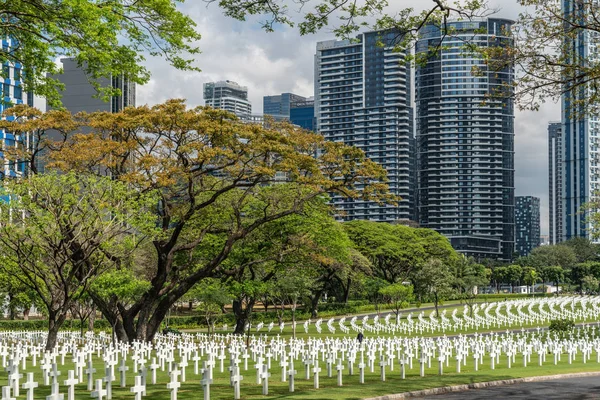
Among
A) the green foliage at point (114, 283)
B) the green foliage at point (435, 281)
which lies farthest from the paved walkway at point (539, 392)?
the green foliage at point (435, 281)

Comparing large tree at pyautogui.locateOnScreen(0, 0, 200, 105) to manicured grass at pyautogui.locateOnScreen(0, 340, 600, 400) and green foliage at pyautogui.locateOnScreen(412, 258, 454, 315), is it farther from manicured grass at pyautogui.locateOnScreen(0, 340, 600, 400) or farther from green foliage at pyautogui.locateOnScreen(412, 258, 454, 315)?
green foliage at pyautogui.locateOnScreen(412, 258, 454, 315)

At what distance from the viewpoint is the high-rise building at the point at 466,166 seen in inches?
7293

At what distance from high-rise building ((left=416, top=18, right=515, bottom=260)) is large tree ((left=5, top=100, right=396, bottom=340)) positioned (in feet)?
501

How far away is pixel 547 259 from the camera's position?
139 m

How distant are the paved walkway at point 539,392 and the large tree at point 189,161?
50.2ft

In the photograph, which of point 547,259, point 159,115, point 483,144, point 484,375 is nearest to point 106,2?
point 484,375

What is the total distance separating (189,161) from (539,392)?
20156mm

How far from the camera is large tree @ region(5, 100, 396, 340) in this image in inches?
1293

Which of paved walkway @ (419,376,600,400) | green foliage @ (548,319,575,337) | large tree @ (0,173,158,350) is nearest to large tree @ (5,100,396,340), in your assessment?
large tree @ (0,173,158,350)

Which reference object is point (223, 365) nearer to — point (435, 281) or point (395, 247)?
point (435, 281)

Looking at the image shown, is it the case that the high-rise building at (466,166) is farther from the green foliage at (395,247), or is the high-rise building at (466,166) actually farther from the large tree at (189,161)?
the large tree at (189,161)

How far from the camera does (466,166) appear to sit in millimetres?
186250

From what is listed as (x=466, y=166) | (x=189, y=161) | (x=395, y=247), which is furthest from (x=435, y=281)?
(x=466, y=166)

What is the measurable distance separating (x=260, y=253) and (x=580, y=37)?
949 inches
